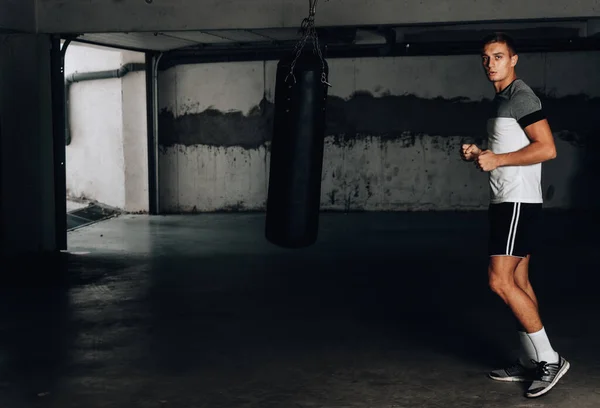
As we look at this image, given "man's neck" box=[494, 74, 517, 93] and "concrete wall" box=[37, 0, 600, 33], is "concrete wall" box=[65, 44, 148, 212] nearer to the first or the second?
"concrete wall" box=[37, 0, 600, 33]

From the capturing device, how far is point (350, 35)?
8680 mm

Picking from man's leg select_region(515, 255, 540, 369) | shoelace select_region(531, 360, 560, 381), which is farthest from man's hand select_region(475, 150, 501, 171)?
shoelace select_region(531, 360, 560, 381)

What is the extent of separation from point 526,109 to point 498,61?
0.24 meters

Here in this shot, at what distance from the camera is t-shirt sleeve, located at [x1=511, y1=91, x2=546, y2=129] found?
3.40m

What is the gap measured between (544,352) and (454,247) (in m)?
4.10

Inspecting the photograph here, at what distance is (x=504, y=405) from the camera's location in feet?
10.9

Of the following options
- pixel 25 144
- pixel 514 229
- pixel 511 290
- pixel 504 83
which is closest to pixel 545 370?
pixel 511 290

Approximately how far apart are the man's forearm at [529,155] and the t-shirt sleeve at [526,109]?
0.35 feet

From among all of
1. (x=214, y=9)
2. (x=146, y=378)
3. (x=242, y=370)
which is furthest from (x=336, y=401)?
(x=214, y=9)

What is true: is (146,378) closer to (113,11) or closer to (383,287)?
(383,287)

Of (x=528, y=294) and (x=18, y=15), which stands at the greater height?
(x=18, y=15)

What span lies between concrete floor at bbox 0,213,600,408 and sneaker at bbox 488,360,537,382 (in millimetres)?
66

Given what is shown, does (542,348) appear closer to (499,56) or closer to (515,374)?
(515,374)

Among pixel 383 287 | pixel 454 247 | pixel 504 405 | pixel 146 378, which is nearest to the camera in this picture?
pixel 504 405
